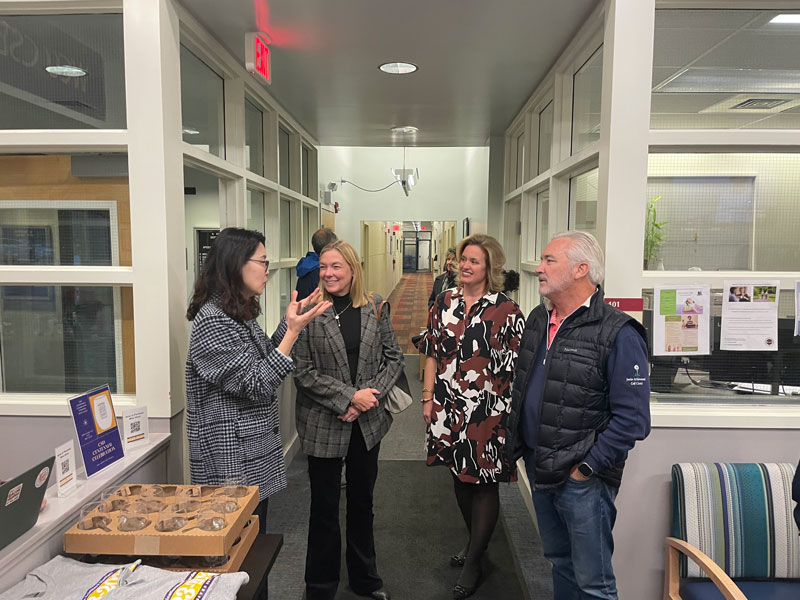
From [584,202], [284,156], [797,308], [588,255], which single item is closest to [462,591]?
[588,255]

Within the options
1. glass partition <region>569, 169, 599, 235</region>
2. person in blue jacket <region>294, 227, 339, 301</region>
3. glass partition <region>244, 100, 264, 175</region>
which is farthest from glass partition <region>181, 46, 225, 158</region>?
glass partition <region>569, 169, 599, 235</region>

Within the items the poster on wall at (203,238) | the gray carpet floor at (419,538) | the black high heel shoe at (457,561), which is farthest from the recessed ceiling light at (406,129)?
the black high heel shoe at (457,561)

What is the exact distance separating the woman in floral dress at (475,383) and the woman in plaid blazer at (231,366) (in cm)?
77

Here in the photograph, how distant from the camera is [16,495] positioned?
4.42 ft

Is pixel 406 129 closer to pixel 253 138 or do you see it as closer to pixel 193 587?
pixel 253 138

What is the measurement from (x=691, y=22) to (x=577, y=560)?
2246mm

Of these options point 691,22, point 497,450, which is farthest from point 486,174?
point 497,450

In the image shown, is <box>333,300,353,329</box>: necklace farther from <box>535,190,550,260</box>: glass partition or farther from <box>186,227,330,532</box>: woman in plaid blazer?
<box>535,190,550,260</box>: glass partition

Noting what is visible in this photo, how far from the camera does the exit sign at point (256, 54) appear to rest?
2541 mm

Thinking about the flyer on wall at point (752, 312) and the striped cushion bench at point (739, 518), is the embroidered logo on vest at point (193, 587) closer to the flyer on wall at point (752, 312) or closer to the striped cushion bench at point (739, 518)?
the striped cushion bench at point (739, 518)

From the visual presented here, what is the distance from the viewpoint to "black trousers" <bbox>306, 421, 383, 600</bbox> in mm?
2279

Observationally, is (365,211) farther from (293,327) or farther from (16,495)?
(16,495)

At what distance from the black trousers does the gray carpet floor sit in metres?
0.18

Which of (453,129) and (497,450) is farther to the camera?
(453,129)
